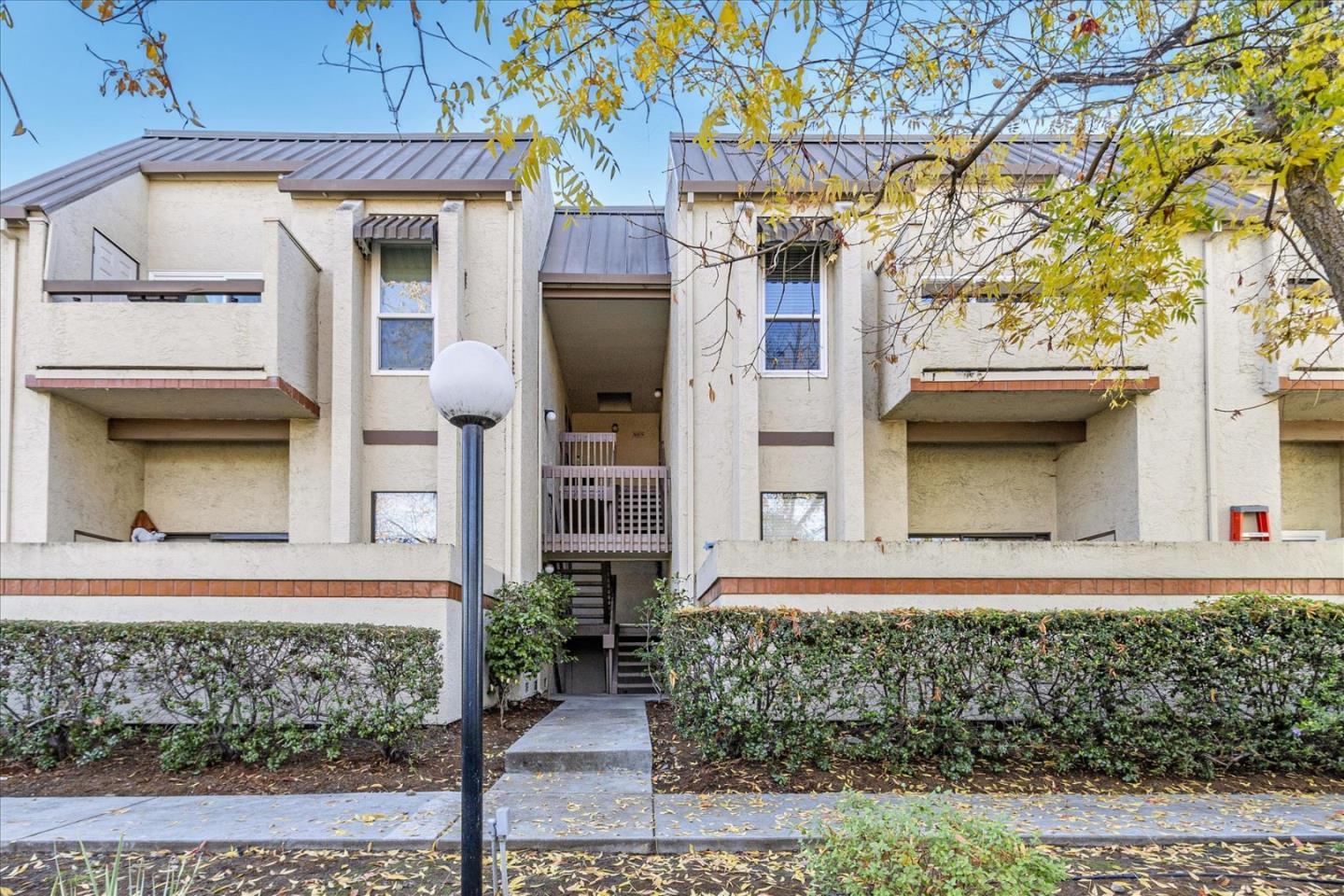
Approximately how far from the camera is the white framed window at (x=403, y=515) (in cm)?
1108

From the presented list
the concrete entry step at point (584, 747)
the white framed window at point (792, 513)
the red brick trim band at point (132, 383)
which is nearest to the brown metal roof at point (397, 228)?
the red brick trim band at point (132, 383)

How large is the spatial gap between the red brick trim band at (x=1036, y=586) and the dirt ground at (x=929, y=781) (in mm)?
1652

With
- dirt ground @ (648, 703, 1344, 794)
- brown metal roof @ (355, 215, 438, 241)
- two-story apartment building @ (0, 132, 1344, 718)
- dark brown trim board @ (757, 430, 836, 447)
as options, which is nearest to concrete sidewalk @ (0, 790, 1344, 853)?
dirt ground @ (648, 703, 1344, 794)

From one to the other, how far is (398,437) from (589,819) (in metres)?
7.14

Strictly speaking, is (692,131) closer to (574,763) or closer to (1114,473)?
(574,763)

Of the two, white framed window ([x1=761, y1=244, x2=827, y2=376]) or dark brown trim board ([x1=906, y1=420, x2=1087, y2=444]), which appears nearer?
dark brown trim board ([x1=906, y1=420, x2=1087, y2=444])

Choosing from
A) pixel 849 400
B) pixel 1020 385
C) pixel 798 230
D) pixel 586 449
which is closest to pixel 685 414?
pixel 849 400

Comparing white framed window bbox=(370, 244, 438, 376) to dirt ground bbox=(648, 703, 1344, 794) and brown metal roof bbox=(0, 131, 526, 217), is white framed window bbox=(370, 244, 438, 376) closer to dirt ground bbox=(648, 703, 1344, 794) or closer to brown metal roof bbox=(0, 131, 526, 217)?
brown metal roof bbox=(0, 131, 526, 217)

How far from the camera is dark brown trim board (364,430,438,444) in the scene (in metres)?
11.1

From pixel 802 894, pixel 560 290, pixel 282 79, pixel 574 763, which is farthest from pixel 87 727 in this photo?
pixel 560 290

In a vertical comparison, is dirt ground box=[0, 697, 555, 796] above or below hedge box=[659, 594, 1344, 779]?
below

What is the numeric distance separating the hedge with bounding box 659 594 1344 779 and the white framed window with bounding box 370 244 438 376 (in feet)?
22.8

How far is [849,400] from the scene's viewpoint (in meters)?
10.9

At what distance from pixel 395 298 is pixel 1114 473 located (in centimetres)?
982
